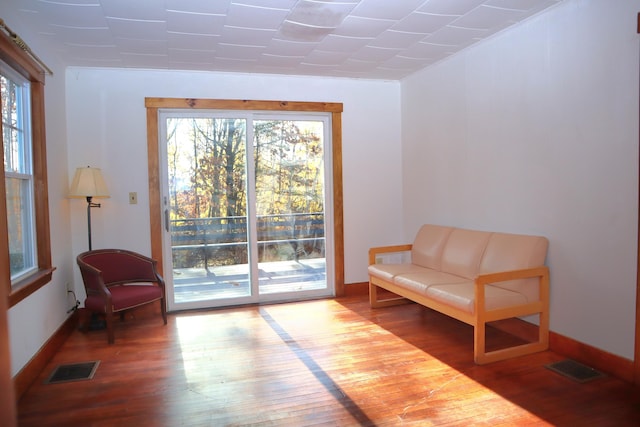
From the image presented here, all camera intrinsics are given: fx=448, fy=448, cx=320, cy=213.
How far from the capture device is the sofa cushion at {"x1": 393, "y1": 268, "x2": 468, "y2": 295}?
3.68m

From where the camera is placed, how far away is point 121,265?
14.0 feet

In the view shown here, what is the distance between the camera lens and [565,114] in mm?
3125

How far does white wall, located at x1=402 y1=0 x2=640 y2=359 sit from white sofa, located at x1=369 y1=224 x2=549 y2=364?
0.38ft

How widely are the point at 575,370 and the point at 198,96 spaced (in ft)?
13.3

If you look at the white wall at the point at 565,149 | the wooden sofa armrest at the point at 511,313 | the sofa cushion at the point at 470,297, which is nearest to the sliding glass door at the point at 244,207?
the white wall at the point at 565,149

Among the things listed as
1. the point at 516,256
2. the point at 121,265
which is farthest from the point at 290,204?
the point at 516,256

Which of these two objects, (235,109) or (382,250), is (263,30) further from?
(382,250)

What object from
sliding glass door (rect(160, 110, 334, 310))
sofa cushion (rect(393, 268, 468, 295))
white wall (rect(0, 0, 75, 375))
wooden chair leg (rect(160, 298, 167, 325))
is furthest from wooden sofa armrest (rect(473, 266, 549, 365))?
white wall (rect(0, 0, 75, 375))

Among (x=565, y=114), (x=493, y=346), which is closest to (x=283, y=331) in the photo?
(x=493, y=346)

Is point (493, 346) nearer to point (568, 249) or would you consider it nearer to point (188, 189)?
point (568, 249)

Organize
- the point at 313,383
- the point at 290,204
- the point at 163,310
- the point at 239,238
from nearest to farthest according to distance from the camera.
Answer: the point at 313,383 → the point at 163,310 → the point at 239,238 → the point at 290,204

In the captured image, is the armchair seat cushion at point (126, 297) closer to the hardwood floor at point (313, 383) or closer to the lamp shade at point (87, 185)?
the hardwood floor at point (313, 383)

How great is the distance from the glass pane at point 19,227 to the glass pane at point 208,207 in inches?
56.7

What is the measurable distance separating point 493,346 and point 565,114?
1.78 metres
